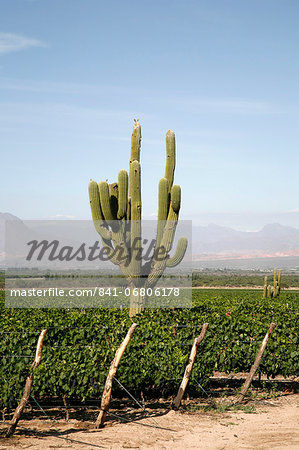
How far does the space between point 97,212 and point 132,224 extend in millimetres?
1014

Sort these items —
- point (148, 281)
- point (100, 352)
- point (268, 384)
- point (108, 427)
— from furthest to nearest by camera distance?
point (148, 281)
point (268, 384)
point (100, 352)
point (108, 427)

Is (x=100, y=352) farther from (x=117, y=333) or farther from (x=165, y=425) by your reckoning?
(x=165, y=425)

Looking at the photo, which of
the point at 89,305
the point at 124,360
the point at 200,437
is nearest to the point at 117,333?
the point at 124,360

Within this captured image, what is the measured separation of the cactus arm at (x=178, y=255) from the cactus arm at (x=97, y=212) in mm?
1787

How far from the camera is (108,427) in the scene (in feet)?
25.0

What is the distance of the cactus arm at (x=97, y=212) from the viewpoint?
43.1 ft

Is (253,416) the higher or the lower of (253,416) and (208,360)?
the lower

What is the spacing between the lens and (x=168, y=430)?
7.55m

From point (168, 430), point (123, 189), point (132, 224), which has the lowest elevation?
→ point (168, 430)

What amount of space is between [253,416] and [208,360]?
1.36 meters

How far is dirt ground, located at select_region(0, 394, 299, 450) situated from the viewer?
275 inches

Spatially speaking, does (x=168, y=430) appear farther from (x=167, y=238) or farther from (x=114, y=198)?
(x=114, y=198)

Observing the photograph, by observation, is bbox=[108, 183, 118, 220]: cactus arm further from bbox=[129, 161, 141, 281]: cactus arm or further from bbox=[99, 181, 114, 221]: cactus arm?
bbox=[129, 161, 141, 281]: cactus arm

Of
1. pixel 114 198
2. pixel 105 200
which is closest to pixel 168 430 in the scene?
pixel 105 200
